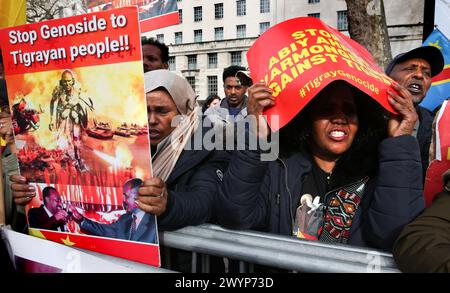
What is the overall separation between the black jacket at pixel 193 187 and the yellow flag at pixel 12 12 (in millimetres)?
993

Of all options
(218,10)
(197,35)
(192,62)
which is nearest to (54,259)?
(192,62)

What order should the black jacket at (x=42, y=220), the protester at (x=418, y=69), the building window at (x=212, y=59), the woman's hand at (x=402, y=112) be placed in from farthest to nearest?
the building window at (x=212, y=59) < the protester at (x=418, y=69) < the black jacket at (x=42, y=220) < the woman's hand at (x=402, y=112)

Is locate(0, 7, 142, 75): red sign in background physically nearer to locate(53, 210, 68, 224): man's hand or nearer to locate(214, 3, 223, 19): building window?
locate(53, 210, 68, 224): man's hand

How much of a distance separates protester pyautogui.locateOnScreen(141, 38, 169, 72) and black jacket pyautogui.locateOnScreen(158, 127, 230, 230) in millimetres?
1041

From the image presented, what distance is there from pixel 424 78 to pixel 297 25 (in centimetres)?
142

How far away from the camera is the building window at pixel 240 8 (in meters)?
4.03

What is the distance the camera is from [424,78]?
260 centimetres

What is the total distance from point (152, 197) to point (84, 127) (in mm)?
359

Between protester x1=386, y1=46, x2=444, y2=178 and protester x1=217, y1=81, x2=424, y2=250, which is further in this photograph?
protester x1=386, y1=46, x2=444, y2=178

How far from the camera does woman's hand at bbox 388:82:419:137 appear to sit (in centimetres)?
144

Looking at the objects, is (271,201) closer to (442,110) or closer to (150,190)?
(150,190)

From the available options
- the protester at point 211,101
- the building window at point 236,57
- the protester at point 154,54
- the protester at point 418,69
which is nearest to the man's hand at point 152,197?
the protester at point 154,54

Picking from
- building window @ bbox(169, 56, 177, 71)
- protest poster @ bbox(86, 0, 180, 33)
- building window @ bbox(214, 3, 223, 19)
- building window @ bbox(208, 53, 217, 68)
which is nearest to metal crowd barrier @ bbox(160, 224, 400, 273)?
protest poster @ bbox(86, 0, 180, 33)

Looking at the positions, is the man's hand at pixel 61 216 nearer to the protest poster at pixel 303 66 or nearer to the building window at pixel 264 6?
the protest poster at pixel 303 66
